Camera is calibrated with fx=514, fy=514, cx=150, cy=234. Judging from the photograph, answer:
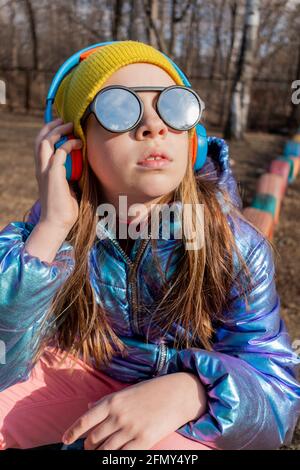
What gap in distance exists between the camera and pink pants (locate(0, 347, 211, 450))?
1.45m

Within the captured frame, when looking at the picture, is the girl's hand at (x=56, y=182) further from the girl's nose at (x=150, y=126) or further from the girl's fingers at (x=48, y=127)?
the girl's nose at (x=150, y=126)

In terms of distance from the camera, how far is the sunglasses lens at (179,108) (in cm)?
130

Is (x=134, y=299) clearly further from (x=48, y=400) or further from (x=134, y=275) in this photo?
(x=48, y=400)

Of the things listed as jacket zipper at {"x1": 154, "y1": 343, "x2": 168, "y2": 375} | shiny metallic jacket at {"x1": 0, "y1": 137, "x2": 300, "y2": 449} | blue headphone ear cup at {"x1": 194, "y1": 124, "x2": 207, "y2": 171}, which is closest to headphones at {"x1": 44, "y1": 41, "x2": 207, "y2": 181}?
blue headphone ear cup at {"x1": 194, "y1": 124, "x2": 207, "y2": 171}

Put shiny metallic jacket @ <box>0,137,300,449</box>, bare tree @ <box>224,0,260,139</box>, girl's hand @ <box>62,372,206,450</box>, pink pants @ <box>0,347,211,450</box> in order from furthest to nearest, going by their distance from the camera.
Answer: bare tree @ <box>224,0,260,139</box>, pink pants @ <box>0,347,211,450</box>, shiny metallic jacket @ <box>0,137,300,449</box>, girl's hand @ <box>62,372,206,450</box>

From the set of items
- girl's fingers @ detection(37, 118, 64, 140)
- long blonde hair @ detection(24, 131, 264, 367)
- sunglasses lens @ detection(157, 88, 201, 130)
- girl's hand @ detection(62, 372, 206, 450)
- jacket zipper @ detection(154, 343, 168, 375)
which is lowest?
jacket zipper @ detection(154, 343, 168, 375)

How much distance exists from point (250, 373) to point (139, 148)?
62 cm

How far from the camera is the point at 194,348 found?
1325 mm

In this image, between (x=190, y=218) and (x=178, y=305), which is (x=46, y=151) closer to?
(x=190, y=218)

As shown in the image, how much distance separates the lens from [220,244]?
1.42 metres

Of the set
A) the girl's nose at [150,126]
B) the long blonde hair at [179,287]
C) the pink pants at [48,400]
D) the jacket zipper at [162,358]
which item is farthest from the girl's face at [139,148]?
the pink pants at [48,400]

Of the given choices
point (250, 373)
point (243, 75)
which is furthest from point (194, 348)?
point (243, 75)

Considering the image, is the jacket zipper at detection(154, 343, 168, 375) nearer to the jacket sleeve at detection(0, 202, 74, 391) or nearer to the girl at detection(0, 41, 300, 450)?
the girl at detection(0, 41, 300, 450)
